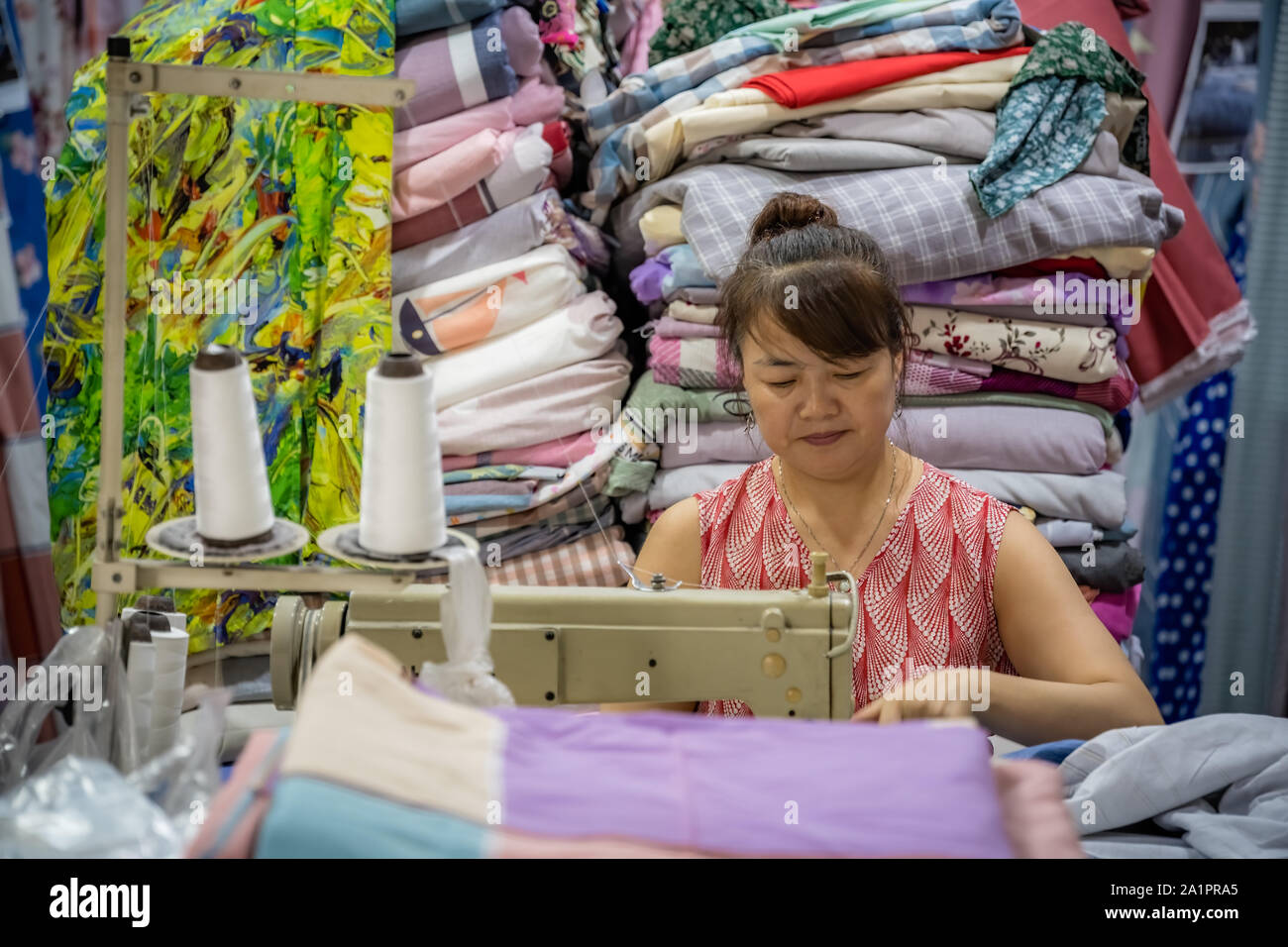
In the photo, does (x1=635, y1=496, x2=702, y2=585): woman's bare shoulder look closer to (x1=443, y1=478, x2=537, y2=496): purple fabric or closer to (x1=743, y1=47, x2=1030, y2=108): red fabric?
(x1=443, y1=478, x2=537, y2=496): purple fabric

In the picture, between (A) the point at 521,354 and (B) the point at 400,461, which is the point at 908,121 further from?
(B) the point at 400,461

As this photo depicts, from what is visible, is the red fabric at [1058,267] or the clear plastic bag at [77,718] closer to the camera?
the clear plastic bag at [77,718]

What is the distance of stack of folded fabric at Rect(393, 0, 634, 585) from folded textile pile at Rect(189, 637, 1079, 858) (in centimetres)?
128

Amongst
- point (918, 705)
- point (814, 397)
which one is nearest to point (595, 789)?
point (918, 705)

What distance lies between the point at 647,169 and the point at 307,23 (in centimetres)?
60

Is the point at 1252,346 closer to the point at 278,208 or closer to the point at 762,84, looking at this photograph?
the point at 762,84

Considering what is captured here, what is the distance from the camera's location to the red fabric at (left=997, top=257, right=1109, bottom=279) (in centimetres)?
226

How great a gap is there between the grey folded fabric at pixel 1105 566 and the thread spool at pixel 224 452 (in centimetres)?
159

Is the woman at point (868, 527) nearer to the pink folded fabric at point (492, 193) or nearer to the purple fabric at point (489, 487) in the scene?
the purple fabric at point (489, 487)

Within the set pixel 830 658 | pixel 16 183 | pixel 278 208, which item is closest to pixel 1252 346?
pixel 830 658

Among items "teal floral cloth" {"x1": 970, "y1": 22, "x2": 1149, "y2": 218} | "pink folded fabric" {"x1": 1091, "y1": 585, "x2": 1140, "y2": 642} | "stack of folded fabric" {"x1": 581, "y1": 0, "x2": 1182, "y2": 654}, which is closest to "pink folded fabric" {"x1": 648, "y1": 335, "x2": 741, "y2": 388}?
"stack of folded fabric" {"x1": 581, "y1": 0, "x2": 1182, "y2": 654}

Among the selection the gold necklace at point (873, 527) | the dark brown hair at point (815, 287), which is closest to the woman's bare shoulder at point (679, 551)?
the gold necklace at point (873, 527)

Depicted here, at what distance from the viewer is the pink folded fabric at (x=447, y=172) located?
2162mm
